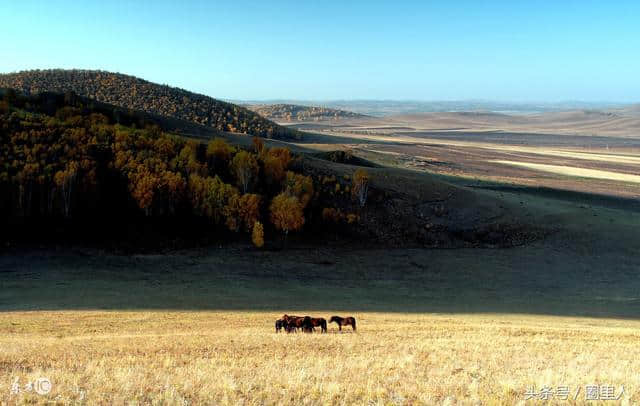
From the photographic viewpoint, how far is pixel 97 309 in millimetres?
18266

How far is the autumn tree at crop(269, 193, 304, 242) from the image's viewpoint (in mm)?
30469

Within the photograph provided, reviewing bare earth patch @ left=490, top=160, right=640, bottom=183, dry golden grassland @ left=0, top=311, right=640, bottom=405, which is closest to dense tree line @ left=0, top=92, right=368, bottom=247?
dry golden grassland @ left=0, top=311, right=640, bottom=405

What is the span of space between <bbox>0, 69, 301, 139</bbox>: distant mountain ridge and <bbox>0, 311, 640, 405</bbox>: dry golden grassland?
62.7m

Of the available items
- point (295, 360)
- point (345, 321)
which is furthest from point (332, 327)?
point (295, 360)

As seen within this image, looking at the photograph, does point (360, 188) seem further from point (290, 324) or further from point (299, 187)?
point (290, 324)

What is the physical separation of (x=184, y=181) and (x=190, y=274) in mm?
7956

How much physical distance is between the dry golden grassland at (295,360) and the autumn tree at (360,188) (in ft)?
60.4

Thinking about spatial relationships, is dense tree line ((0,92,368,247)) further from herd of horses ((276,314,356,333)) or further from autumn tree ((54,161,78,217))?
herd of horses ((276,314,356,333))

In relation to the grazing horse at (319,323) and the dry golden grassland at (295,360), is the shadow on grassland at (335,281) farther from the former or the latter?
the grazing horse at (319,323)

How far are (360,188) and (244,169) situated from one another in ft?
28.7

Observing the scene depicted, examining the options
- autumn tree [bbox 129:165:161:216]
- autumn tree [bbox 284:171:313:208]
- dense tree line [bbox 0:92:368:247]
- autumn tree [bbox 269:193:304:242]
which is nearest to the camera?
dense tree line [bbox 0:92:368:247]

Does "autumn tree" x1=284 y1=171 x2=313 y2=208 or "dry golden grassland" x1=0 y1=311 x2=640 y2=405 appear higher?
"autumn tree" x1=284 y1=171 x2=313 y2=208

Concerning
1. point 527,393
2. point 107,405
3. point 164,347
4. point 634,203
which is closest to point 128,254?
point 164,347

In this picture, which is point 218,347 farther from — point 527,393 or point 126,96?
point 126,96
